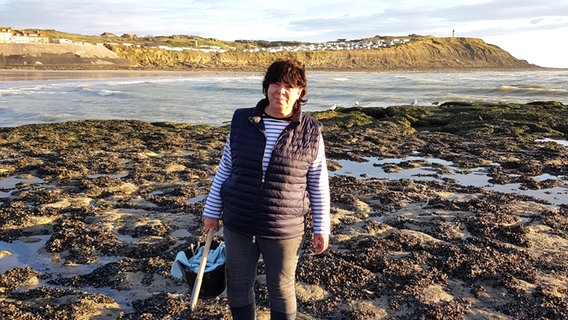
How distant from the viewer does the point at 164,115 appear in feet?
73.5

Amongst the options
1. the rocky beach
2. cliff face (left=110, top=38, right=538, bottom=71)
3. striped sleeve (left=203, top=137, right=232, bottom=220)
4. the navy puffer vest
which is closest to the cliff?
cliff face (left=110, top=38, right=538, bottom=71)

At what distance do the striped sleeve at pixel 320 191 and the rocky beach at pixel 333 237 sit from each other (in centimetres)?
139

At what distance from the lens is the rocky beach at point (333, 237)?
4.45 meters

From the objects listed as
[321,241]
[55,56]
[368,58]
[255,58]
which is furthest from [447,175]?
[368,58]

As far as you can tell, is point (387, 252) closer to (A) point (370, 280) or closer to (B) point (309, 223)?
(A) point (370, 280)

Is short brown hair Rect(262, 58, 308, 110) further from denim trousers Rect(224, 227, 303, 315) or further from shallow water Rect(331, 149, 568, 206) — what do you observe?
shallow water Rect(331, 149, 568, 206)

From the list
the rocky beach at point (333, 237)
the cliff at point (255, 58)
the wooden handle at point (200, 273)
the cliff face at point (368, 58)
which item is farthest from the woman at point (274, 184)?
the cliff face at point (368, 58)

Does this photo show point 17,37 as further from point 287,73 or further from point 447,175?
point 287,73

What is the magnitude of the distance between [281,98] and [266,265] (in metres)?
1.18

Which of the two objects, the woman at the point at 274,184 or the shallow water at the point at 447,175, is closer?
the woman at the point at 274,184

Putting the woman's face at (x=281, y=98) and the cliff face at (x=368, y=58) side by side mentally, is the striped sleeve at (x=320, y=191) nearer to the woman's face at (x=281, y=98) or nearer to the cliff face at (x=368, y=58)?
the woman's face at (x=281, y=98)

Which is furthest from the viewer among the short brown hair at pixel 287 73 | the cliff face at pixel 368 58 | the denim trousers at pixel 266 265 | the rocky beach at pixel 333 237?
the cliff face at pixel 368 58

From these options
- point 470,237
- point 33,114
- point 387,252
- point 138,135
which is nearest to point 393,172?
point 470,237

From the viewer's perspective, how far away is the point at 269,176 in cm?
302
